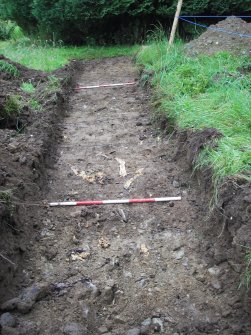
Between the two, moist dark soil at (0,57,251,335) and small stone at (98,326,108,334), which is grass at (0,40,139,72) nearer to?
moist dark soil at (0,57,251,335)

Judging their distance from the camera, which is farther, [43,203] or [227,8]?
[227,8]

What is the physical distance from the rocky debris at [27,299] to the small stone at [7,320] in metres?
0.07

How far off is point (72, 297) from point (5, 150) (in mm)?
1965

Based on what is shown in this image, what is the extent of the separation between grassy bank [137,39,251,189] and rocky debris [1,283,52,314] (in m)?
1.64

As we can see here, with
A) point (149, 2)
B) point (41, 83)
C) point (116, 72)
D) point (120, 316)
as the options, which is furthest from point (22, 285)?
point (149, 2)

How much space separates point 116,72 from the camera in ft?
25.5

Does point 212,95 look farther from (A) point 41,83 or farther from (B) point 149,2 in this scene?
(B) point 149,2

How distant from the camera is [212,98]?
4570mm

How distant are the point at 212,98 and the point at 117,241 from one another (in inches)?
91.7

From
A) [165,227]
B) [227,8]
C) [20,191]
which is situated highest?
[227,8]

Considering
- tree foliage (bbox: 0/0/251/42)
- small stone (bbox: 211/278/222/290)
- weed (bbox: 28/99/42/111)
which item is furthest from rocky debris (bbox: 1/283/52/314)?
tree foliage (bbox: 0/0/251/42)

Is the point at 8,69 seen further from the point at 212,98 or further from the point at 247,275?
the point at 247,275

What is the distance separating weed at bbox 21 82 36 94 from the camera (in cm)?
583

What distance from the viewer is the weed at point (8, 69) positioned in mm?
6406
